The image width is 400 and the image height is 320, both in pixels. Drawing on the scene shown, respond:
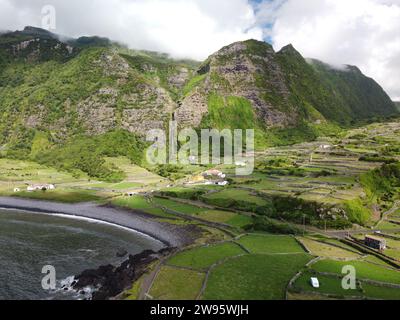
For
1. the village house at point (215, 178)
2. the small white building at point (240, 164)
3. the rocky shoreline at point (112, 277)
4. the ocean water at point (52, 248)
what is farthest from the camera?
the small white building at point (240, 164)

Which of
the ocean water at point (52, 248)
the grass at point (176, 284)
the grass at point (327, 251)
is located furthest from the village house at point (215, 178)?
the grass at point (176, 284)

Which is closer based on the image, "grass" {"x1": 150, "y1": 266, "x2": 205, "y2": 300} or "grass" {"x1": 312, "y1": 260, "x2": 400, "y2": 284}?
"grass" {"x1": 150, "y1": 266, "x2": 205, "y2": 300}

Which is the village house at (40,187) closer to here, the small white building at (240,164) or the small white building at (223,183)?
the small white building at (223,183)

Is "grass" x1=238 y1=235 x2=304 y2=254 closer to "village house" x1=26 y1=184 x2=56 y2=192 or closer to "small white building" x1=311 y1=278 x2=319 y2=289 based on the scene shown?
"small white building" x1=311 y1=278 x2=319 y2=289

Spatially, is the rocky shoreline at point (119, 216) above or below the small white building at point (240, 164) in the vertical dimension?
below

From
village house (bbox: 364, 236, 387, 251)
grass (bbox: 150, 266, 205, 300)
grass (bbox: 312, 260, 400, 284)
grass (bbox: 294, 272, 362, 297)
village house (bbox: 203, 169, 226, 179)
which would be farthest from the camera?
village house (bbox: 203, 169, 226, 179)

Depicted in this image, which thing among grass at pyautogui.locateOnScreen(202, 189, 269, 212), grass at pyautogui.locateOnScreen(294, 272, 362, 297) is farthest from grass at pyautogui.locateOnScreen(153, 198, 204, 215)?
grass at pyautogui.locateOnScreen(294, 272, 362, 297)

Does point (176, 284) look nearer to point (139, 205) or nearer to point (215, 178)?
point (139, 205)

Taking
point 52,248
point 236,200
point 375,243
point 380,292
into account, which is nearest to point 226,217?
point 236,200
